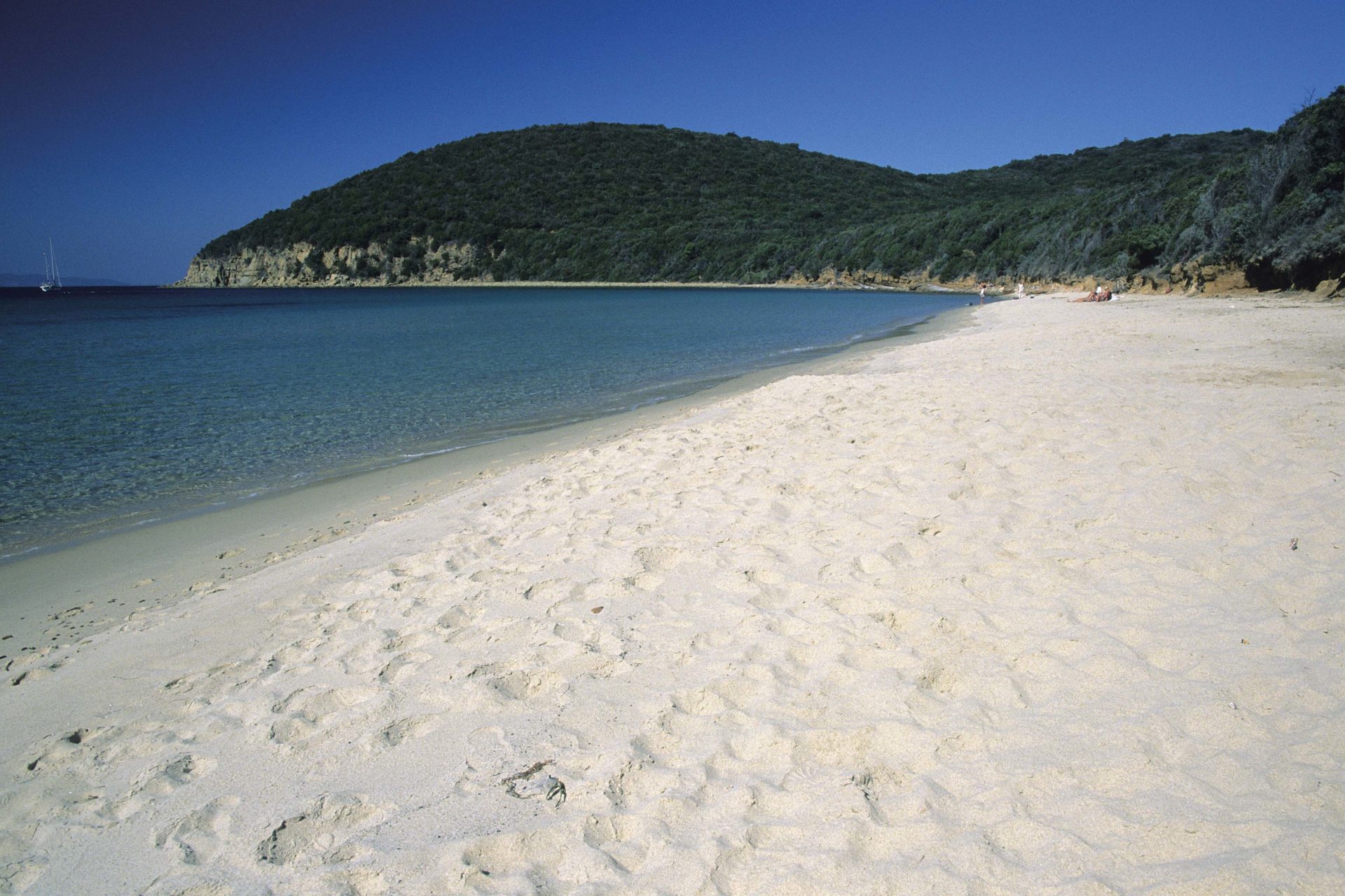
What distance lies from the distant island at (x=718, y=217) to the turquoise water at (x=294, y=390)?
60.7 feet

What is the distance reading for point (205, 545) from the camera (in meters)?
5.49

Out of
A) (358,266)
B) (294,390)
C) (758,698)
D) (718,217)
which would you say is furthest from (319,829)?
(358,266)

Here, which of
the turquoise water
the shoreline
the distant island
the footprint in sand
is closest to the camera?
the footprint in sand

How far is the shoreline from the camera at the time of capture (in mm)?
4328

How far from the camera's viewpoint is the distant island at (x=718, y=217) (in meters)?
43.1

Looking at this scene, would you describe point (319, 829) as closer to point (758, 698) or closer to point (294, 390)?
point (758, 698)

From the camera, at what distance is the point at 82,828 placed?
2.28 meters

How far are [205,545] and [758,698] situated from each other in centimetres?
494

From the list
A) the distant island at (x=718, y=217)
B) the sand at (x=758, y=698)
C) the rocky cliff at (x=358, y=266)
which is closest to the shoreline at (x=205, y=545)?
the sand at (x=758, y=698)

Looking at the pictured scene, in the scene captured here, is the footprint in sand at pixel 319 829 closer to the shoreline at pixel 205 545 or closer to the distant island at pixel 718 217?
the shoreline at pixel 205 545

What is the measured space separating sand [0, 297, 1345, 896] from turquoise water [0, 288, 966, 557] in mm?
3457

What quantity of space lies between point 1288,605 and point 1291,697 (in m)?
0.77

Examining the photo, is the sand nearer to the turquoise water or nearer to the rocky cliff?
the turquoise water

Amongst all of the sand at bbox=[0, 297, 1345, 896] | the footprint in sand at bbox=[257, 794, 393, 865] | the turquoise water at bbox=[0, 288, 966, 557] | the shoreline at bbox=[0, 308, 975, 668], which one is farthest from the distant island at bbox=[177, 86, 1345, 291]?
the footprint in sand at bbox=[257, 794, 393, 865]
